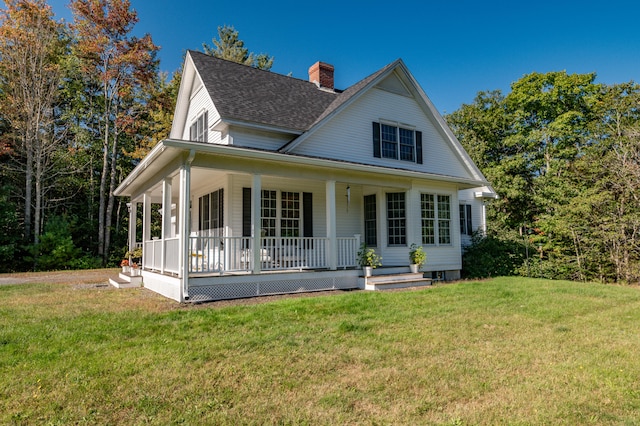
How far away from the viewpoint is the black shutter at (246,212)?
10672mm

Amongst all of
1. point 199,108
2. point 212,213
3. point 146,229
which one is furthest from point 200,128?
point 146,229

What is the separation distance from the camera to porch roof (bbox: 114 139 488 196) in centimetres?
799

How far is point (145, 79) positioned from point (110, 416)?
22238mm

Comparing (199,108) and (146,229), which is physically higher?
(199,108)

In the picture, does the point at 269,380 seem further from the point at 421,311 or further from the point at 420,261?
the point at 420,261

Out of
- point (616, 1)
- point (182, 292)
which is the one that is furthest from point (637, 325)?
point (616, 1)

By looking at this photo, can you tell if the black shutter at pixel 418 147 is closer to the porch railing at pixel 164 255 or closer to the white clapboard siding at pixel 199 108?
the white clapboard siding at pixel 199 108

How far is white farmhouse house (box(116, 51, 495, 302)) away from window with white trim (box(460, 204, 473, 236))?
231 cm

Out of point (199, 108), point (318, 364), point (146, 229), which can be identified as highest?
point (199, 108)

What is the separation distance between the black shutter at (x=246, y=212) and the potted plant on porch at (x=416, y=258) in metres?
4.92

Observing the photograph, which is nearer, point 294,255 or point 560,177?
point 294,255

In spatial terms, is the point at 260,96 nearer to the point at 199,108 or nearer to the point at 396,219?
the point at 199,108

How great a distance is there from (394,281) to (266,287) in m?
→ 3.67

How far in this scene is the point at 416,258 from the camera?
11.5m
